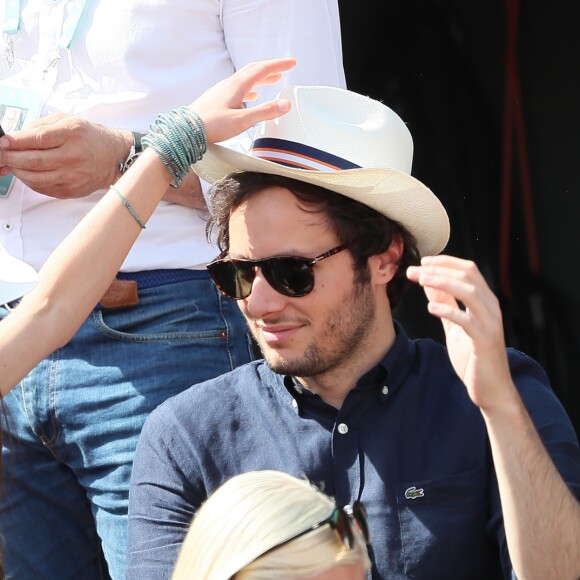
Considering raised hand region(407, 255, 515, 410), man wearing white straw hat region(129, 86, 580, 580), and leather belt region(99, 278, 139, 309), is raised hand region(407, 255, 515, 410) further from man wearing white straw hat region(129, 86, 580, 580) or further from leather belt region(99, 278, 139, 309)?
leather belt region(99, 278, 139, 309)

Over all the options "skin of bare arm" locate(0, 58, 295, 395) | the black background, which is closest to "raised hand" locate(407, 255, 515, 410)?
"skin of bare arm" locate(0, 58, 295, 395)

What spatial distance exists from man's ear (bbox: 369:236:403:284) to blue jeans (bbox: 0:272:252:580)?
364 mm

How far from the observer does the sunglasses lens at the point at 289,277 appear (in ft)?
8.44

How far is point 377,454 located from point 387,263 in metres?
0.51

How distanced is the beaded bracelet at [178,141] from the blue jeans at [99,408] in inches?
16.8

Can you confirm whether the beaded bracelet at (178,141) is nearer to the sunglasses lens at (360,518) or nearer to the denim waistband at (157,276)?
the denim waistband at (157,276)

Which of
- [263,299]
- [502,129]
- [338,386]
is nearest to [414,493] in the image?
[338,386]

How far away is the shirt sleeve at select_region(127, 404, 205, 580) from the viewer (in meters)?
2.52

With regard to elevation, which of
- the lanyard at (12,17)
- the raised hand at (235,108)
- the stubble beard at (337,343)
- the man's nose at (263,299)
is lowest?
the stubble beard at (337,343)

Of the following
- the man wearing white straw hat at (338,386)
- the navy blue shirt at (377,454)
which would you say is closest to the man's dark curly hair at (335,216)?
the man wearing white straw hat at (338,386)

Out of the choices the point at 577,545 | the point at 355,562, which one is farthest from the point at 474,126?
the point at 355,562

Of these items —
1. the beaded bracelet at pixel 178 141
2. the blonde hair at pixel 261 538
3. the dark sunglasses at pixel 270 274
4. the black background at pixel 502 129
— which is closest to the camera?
the blonde hair at pixel 261 538

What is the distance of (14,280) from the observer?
2.32m

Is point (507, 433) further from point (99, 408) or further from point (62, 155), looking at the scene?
point (62, 155)
